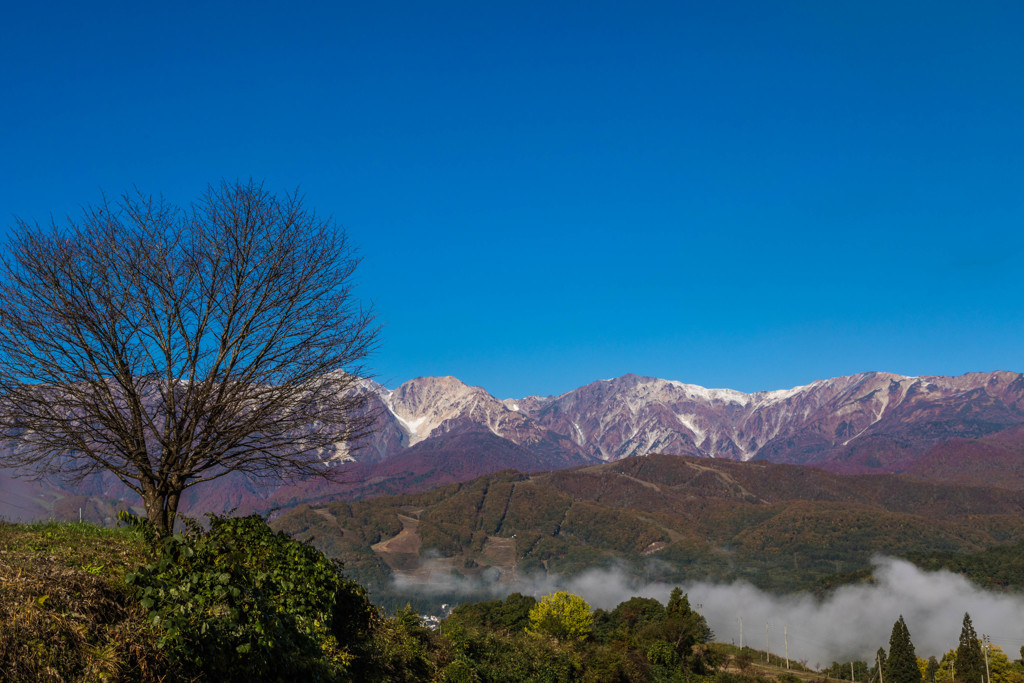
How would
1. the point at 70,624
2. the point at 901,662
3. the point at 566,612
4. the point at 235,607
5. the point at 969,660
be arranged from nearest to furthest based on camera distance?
1. the point at 70,624
2. the point at 235,607
3. the point at 566,612
4. the point at 901,662
5. the point at 969,660

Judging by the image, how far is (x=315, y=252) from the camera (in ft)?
51.4

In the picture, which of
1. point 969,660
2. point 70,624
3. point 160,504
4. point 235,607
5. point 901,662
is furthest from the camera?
point 969,660

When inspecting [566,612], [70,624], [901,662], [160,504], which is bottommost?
[901,662]

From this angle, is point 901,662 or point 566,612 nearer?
point 566,612

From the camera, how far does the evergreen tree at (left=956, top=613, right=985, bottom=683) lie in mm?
124625

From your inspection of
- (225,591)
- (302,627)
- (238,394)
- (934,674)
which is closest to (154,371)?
(238,394)

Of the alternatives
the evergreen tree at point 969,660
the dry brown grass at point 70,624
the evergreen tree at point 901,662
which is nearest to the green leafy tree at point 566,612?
the evergreen tree at point 901,662

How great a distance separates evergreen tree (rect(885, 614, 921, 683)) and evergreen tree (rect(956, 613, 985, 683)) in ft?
28.0

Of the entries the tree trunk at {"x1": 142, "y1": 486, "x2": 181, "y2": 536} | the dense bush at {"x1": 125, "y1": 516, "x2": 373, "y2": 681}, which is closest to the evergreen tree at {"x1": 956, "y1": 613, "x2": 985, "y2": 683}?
the tree trunk at {"x1": 142, "y1": 486, "x2": 181, "y2": 536}

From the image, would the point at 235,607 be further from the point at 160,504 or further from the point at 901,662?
the point at 901,662

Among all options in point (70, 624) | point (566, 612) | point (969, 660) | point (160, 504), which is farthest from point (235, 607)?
point (969, 660)

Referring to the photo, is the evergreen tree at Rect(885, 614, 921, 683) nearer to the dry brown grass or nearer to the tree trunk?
the tree trunk

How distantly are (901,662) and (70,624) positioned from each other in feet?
492

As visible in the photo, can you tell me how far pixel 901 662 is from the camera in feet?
411
